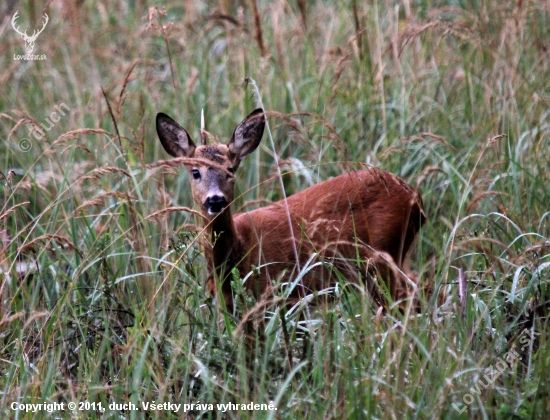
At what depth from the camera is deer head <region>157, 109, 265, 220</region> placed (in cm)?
442

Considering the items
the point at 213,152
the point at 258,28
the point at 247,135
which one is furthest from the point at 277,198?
the point at 258,28

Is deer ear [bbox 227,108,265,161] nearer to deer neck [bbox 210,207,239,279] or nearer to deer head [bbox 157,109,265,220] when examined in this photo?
deer head [bbox 157,109,265,220]

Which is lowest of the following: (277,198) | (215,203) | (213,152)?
(277,198)

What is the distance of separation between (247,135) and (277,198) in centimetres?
86

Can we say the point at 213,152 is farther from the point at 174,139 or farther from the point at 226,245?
the point at 226,245

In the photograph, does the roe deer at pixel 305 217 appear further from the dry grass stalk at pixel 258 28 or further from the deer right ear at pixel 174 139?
the dry grass stalk at pixel 258 28

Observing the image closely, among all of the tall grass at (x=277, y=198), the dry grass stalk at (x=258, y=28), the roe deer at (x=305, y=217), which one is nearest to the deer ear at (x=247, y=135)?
the roe deer at (x=305, y=217)

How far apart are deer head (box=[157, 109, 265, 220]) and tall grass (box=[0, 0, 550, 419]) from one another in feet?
0.53

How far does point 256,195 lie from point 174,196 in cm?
53

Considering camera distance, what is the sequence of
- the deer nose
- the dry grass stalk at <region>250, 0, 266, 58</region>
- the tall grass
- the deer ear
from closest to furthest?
the tall grass < the deer nose < the deer ear < the dry grass stalk at <region>250, 0, 266, 58</region>

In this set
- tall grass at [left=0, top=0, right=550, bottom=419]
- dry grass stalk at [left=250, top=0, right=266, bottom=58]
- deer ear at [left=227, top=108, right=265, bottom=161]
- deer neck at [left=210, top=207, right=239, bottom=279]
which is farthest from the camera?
dry grass stalk at [left=250, top=0, right=266, bottom=58]

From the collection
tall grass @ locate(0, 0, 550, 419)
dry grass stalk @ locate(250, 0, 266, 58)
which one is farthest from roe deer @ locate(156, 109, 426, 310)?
dry grass stalk @ locate(250, 0, 266, 58)

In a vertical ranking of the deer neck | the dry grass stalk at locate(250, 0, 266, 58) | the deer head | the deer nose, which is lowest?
the deer neck

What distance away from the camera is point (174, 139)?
477 cm
